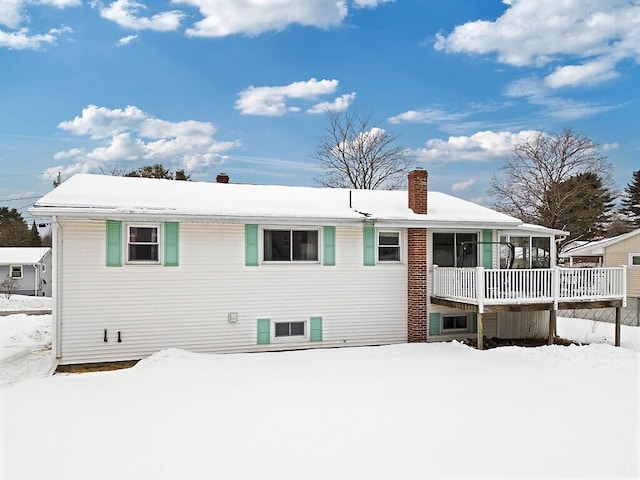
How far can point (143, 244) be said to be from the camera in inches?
423

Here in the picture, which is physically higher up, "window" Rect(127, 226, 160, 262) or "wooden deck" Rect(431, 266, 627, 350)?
"window" Rect(127, 226, 160, 262)

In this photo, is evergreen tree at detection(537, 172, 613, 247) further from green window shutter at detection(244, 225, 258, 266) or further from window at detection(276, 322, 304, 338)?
green window shutter at detection(244, 225, 258, 266)

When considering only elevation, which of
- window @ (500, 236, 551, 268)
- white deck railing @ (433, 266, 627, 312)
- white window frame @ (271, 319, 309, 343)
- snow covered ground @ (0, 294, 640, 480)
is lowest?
snow covered ground @ (0, 294, 640, 480)

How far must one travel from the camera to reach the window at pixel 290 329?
38.7ft

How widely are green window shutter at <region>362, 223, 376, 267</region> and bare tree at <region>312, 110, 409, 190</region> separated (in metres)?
18.6

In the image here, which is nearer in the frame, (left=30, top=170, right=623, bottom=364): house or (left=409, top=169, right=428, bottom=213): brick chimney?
(left=30, top=170, right=623, bottom=364): house

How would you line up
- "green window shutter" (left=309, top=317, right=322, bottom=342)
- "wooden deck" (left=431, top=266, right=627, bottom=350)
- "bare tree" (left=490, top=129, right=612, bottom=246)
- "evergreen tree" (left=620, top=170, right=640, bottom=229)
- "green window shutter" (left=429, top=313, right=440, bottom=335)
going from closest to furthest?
"wooden deck" (left=431, top=266, right=627, bottom=350) < "green window shutter" (left=309, top=317, right=322, bottom=342) < "green window shutter" (left=429, top=313, right=440, bottom=335) < "bare tree" (left=490, top=129, right=612, bottom=246) < "evergreen tree" (left=620, top=170, right=640, bottom=229)

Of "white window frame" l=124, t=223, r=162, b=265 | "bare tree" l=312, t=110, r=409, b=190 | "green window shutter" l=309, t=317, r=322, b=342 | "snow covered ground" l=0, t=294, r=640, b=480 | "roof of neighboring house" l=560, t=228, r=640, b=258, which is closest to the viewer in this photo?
"snow covered ground" l=0, t=294, r=640, b=480

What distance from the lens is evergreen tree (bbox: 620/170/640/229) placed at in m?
48.0

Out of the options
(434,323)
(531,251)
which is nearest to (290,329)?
(434,323)

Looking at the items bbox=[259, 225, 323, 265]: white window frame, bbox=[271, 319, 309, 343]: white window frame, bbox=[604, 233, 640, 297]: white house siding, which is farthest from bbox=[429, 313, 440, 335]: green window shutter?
bbox=[604, 233, 640, 297]: white house siding

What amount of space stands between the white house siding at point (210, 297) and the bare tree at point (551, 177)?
23519 millimetres

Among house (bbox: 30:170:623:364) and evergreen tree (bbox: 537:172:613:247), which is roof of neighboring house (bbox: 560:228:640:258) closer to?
evergreen tree (bbox: 537:172:613:247)

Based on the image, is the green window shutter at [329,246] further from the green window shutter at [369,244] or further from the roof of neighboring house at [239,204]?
the green window shutter at [369,244]
